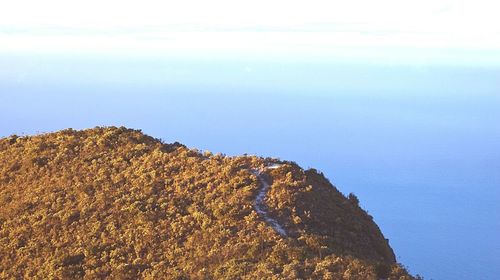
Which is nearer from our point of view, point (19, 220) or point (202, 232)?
point (202, 232)

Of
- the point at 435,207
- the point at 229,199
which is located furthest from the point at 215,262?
the point at 435,207

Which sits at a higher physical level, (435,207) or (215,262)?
(435,207)

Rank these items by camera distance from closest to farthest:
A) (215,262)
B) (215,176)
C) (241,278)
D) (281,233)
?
1. (241,278)
2. (215,262)
3. (281,233)
4. (215,176)

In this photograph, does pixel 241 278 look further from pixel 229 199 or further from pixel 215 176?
pixel 215 176

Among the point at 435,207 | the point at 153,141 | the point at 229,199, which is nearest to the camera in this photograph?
the point at 229,199

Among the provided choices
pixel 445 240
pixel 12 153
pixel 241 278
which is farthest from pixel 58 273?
pixel 445 240

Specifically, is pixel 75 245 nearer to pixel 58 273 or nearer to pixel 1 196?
pixel 58 273

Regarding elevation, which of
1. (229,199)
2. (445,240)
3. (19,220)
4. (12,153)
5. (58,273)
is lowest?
(58,273)
